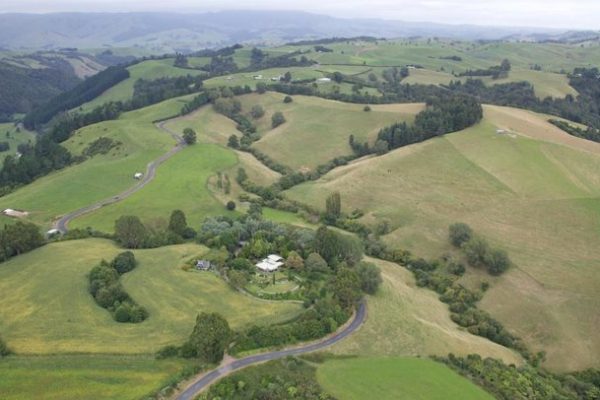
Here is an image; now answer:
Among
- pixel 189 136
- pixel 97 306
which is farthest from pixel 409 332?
pixel 189 136

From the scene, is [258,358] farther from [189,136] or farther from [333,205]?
[189,136]

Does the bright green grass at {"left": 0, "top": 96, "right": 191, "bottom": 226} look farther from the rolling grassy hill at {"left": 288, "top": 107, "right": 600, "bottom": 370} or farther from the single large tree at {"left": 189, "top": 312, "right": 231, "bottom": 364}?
the single large tree at {"left": 189, "top": 312, "right": 231, "bottom": 364}

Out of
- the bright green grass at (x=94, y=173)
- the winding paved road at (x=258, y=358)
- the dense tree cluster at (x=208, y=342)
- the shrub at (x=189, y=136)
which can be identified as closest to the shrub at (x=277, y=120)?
the shrub at (x=189, y=136)

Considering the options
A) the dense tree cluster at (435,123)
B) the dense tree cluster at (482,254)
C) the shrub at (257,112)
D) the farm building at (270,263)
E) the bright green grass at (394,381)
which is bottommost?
the dense tree cluster at (482,254)

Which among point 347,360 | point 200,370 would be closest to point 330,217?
point 347,360

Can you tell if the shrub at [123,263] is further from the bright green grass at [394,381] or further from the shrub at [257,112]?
the shrub at [257,112]

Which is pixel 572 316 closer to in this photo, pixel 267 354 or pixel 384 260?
pixel 384 260
